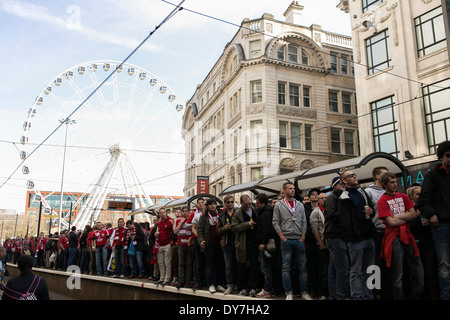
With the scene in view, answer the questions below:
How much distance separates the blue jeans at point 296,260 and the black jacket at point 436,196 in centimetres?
263

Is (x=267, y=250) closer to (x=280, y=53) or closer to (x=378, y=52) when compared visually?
(x=378, y=52)

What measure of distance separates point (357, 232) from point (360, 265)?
0.52 metres

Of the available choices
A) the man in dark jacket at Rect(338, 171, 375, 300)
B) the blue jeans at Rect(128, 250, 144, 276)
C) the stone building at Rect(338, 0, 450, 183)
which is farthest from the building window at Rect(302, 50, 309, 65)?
the man in dark jacket at Rect(338, 171, 375, 300)

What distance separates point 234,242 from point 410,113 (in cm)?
1599

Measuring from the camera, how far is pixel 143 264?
1462 centimetres

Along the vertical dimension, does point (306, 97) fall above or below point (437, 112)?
above

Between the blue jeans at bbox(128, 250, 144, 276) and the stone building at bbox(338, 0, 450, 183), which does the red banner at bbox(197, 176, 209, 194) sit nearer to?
the stone building at bbox(338, 0, 450, 183)

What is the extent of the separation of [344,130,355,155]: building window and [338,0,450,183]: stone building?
11.8 metres

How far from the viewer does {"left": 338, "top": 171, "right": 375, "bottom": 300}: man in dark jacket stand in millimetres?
6480

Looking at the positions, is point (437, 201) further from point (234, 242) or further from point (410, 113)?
point (410, 113)

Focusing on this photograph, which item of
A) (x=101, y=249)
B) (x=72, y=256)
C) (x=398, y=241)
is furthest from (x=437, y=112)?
(x=72, y=256)

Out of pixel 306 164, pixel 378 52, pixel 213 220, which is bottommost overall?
pixel 213 220

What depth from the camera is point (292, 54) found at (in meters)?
36.5
